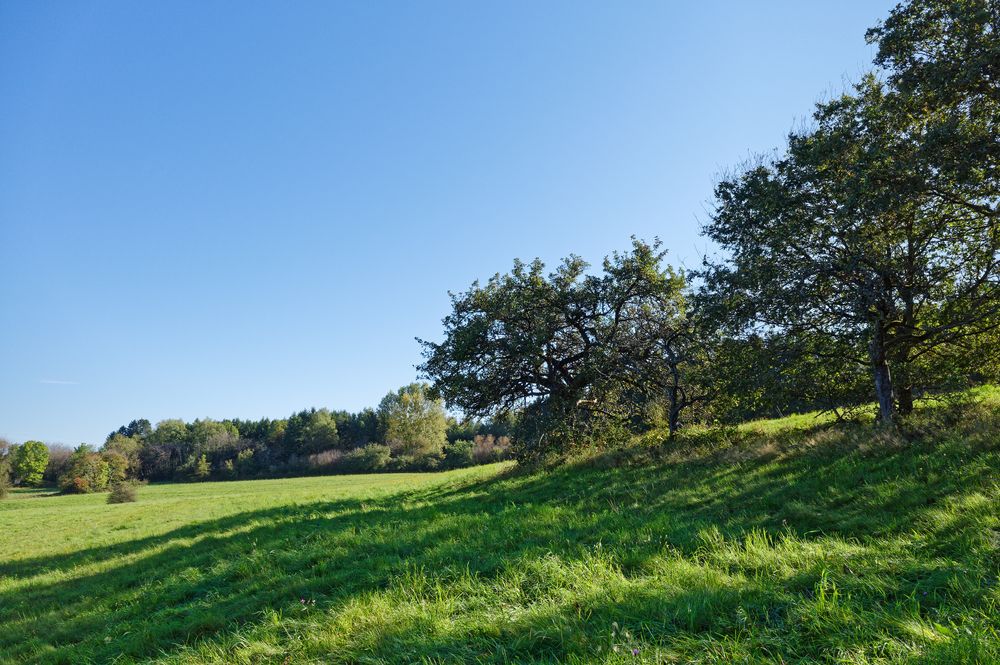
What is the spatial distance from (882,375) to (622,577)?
12805mm

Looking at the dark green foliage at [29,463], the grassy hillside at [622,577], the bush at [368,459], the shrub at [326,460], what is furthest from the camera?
the shrub at [326,460]

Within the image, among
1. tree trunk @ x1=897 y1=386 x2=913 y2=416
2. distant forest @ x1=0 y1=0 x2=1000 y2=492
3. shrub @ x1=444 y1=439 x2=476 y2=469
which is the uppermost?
distant forest @ x1=0 y1=0 x2=1000 y2=492

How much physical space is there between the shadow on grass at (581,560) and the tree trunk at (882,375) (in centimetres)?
336

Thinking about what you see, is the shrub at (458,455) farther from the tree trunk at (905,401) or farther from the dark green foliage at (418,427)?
the tree trunk at (905,401)

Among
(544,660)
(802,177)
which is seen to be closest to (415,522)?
(544,660)

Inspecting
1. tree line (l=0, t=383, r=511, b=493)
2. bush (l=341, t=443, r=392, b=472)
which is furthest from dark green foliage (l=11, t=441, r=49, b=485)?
bush (l=341, t=443, r=392, b=472)

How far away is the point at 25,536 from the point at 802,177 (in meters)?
38.7

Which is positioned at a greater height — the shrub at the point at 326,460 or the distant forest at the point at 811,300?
the distant forest at the point at 811,300

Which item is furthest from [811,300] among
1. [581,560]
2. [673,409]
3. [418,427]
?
[418,427]

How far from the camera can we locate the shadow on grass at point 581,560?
3.85 m

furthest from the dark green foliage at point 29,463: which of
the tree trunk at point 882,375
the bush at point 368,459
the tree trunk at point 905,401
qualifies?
the tree trunk at point 905,401

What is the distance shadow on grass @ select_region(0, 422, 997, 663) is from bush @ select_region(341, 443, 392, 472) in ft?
204

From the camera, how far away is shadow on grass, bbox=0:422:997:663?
3850 millimetres

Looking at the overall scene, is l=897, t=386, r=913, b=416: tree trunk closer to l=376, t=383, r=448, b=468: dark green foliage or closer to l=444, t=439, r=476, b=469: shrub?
l=444, t=439, r=476, b=469: shrub
